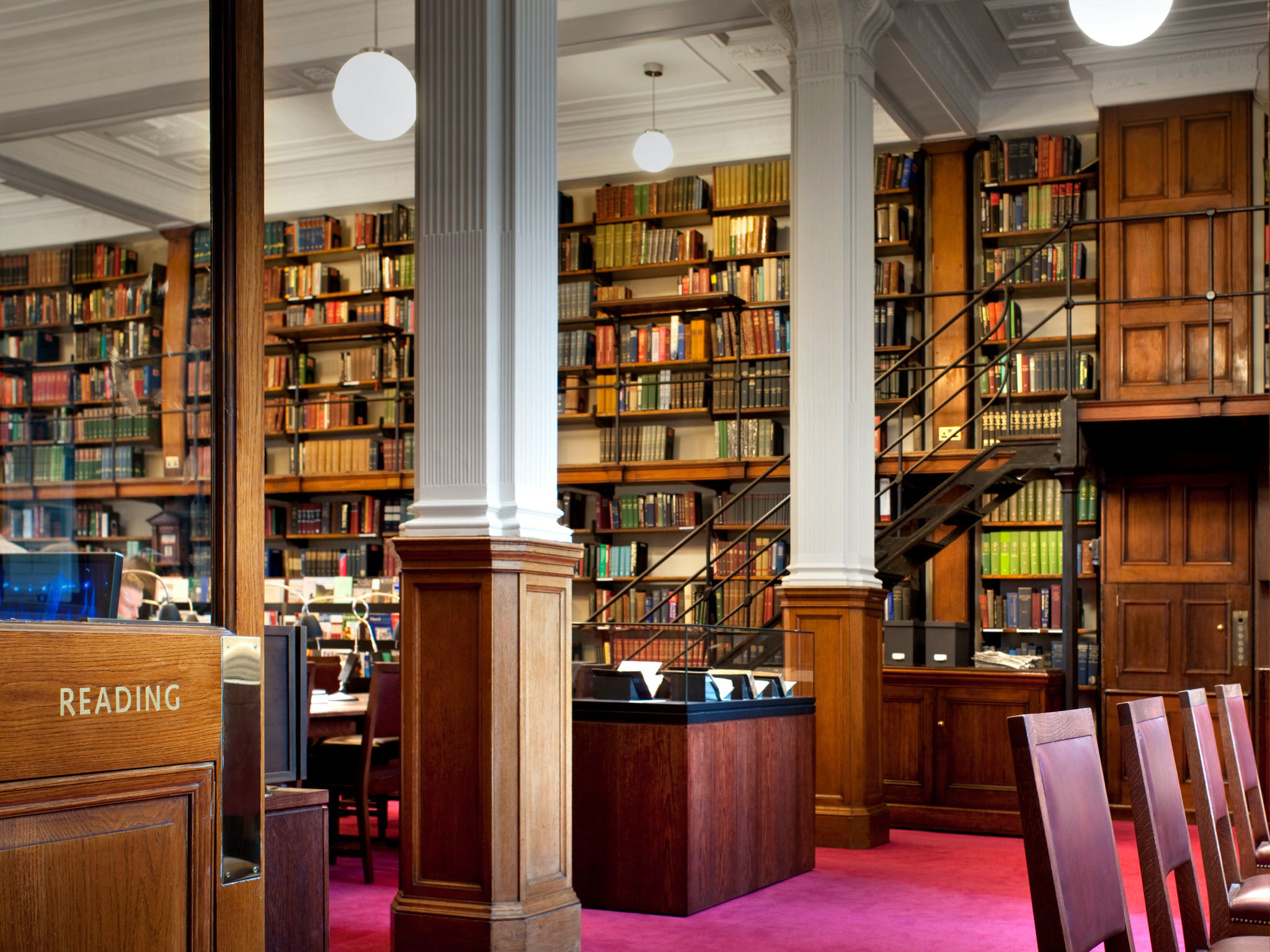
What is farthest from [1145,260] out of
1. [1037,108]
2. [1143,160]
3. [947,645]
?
[947,645]

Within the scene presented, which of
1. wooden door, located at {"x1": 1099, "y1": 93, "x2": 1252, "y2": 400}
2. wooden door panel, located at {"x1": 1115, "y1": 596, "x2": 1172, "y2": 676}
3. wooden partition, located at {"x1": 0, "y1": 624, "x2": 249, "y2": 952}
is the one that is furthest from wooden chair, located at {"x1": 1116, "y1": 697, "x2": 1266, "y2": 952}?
wooden door, located at {"x1": 1099, "y1": 93, "x2": 1252, "y2": 400}

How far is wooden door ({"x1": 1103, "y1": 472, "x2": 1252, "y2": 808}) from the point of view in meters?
7.85

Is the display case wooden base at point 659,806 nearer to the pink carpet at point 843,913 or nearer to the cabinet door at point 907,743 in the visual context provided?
the pink carpet at point 843,913

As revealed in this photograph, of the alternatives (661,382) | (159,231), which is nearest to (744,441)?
(661,382)

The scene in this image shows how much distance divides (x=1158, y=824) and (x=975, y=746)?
4970mm

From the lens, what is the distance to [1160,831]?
86.4 inches

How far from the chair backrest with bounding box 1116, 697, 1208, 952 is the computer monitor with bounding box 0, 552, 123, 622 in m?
1.49

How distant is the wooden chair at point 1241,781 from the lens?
10.2 ft

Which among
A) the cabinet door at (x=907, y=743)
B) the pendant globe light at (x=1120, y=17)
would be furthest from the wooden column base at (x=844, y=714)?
the pendant globe light at (x=1120, y=17)

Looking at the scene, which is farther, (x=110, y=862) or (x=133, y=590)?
(x=133, y=590)

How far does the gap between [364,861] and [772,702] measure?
5.77ft

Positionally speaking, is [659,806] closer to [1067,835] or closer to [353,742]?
[353,742]

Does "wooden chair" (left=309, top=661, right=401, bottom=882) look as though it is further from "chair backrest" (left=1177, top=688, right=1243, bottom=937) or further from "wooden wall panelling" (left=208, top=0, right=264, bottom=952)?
"wooden wall panelling" (left=208, top=0, right=264, bottom=952)

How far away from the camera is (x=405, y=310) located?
10.1m
